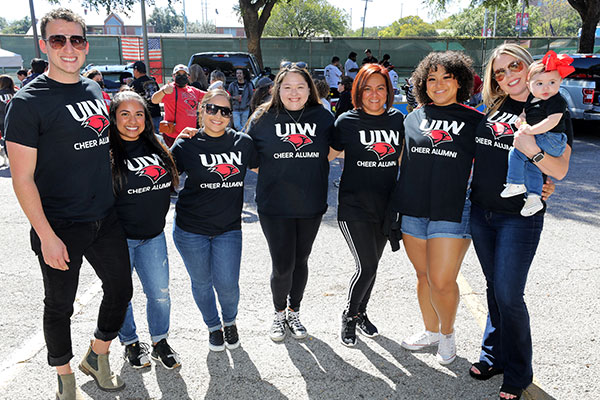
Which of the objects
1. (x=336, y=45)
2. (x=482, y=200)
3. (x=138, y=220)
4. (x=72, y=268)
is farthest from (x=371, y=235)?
(x=336, y=45)

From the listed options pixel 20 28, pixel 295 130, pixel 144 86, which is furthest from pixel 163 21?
pixel 295 130

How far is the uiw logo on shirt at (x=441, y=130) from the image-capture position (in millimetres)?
3033

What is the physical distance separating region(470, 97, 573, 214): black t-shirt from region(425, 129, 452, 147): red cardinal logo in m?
0.18

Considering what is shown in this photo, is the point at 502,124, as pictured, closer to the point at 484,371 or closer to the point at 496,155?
the point at 496,155

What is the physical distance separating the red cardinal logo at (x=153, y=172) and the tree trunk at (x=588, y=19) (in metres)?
17.2

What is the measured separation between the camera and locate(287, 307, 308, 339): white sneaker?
366cm

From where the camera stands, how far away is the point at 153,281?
3.16 metres

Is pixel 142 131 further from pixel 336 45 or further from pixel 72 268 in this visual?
pixel 336 45

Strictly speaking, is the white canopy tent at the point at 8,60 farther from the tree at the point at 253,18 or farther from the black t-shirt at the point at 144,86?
the black t-shirt at the point at 144,86

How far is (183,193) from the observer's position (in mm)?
3332

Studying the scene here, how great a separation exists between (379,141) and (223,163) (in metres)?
1.06

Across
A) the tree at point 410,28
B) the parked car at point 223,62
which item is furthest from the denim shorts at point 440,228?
the tree at point 410,28

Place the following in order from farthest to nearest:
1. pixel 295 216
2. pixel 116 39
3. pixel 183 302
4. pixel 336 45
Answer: pixel 336 45
pixel 116 39
pixel 183 302
pixel 295 216

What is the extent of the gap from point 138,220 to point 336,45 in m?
23.7
